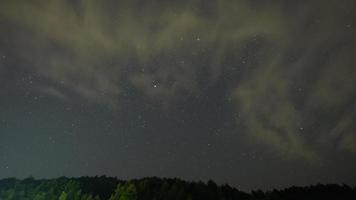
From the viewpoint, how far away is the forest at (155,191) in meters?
78.5

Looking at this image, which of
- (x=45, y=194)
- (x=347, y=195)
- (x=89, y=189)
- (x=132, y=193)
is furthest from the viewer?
(x=89, y=189)

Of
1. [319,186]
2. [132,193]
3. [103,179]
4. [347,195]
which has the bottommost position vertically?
[132,193]

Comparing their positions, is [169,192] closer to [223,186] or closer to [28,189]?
[223,186]

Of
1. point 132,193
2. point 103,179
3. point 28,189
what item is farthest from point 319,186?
point 28,189

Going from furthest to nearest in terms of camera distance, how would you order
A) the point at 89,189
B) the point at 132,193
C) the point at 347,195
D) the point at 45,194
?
the point at 89,189, the point at 45,194, the point at 347,195, the point at 132,193

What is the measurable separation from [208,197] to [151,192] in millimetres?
14283

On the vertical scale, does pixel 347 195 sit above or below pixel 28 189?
below

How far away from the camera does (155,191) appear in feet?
288

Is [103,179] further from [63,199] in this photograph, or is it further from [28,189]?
[63,199]

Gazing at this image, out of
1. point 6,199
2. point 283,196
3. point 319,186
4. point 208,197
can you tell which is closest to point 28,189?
point 6,199

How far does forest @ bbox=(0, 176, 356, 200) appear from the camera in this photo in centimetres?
7850

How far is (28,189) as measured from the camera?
4437 inches

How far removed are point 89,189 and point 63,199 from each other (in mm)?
28953

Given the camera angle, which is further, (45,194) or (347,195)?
(45,194)
